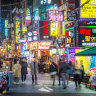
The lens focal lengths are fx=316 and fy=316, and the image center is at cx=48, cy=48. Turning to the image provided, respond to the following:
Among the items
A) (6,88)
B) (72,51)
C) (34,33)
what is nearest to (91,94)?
(6,88)

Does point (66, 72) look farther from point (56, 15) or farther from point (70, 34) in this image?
point (70, 34)

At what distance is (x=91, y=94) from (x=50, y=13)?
15732 mm

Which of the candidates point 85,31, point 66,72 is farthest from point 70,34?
point 66,72

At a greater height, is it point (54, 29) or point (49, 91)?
point (54, 29)

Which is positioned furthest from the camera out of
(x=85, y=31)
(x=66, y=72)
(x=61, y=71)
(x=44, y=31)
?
(x=44, y=31)

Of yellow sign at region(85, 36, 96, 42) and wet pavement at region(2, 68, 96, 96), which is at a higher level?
yellow sign at region(85, 36, 96, 42)

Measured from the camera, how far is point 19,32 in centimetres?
8956

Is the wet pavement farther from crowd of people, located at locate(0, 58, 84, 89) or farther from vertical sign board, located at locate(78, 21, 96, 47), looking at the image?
vertical sign board, located at locate(78, 21, 96, 47)

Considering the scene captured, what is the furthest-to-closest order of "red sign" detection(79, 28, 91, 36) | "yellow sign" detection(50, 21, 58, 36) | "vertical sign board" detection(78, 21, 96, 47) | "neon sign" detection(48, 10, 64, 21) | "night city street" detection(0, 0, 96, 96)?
1. "yellow sign" detection(50, 21, 58, 36)
2. "red sign" detection(79, 28, 91, 36)
3. "vertical sign board" detection(78, 21, 96, 47)
4. "neon sign" detection(48, 10, 64, 21)
5. "night city street" detection(0, 0, 96, 96)

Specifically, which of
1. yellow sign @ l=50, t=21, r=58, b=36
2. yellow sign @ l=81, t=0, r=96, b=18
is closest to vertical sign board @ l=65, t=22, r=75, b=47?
yellow sign @ l=81, t=0, r=96, b=18

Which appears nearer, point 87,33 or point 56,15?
point 56,15

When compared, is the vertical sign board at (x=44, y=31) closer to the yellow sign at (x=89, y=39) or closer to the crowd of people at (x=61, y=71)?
the yellow sign at (x=89, y=39)

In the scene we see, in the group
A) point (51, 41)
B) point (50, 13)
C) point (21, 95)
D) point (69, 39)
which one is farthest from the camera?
point (51, 41)

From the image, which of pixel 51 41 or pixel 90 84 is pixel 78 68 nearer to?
pixel 90 84
